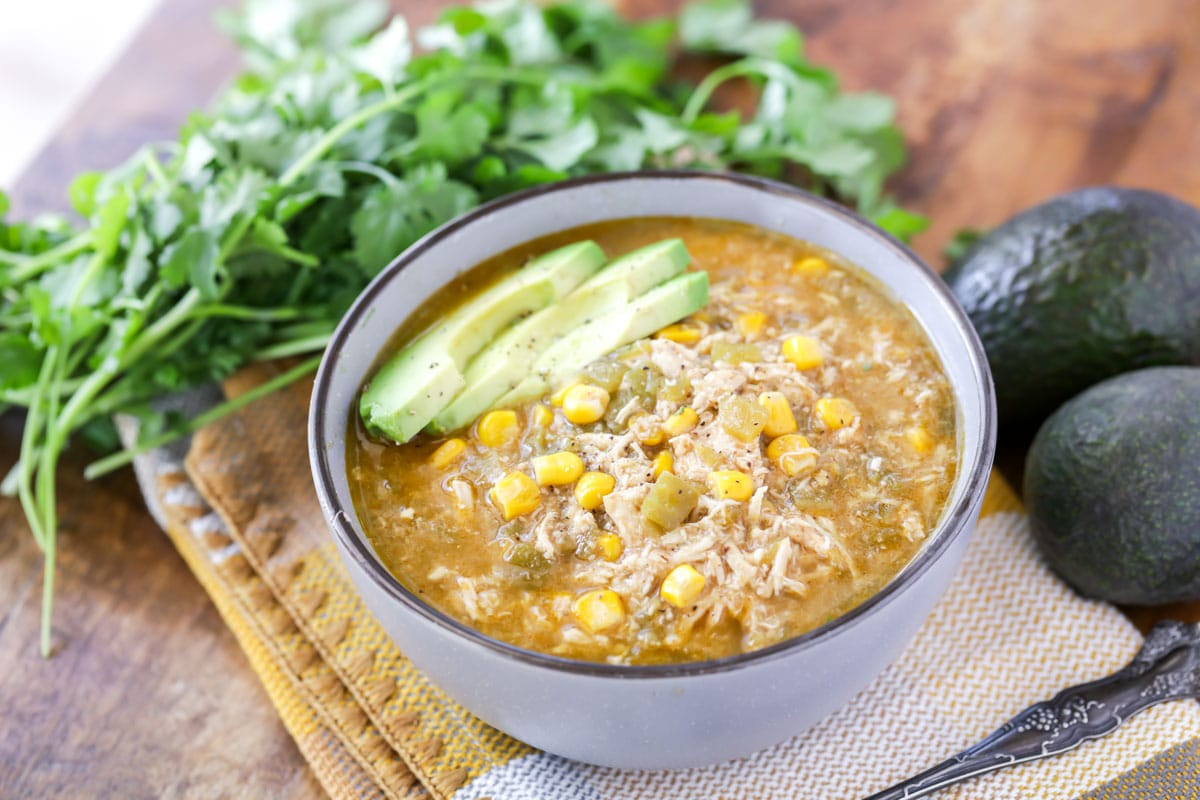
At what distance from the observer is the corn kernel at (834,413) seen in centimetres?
289

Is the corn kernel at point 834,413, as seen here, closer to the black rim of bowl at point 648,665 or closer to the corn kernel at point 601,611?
the black rim of bowl at point 648,665

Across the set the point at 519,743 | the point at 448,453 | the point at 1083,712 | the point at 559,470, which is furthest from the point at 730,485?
the point at 1083,712

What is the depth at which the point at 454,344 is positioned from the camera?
316 centimetres

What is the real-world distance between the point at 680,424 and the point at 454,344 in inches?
28.1

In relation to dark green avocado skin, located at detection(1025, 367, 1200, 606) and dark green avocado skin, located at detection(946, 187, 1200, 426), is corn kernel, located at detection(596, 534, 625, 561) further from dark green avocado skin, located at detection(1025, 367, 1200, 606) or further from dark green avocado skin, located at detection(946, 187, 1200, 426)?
dark green avocado skin, located at detection(946, 187, 1200, 426)

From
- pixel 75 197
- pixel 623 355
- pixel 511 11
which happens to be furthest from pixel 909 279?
pixel 75 197

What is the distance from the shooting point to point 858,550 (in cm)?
269

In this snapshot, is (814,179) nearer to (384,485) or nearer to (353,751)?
(384,485)

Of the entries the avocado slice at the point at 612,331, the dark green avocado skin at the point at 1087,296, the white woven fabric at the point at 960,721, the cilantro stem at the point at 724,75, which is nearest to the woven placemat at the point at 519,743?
the white woven fabric at the point at 960,721

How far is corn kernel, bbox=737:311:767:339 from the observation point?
3162mm

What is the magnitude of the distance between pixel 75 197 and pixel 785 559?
2665 millimetres

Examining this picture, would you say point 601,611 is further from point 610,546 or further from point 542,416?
point 542,416

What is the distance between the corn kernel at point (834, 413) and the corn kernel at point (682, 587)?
0.58m

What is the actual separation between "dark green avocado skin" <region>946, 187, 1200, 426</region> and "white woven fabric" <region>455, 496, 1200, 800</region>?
64 cm
